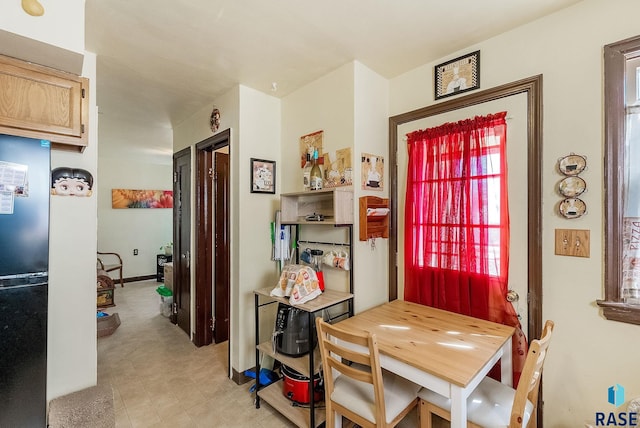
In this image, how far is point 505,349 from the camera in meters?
1.72

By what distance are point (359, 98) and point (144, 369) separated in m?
3.07

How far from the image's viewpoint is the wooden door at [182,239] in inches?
133

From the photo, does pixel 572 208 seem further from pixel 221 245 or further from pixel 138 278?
pixel 138 278

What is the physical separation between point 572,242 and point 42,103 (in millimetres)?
2853

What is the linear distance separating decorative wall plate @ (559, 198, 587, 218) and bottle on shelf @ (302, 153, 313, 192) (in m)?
1.60

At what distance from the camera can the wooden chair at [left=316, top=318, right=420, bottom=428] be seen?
137 cm

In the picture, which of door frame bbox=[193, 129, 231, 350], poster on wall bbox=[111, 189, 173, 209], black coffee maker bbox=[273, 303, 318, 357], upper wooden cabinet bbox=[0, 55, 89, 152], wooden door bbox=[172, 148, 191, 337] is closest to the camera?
upper wooden cabinet bbox=[0, 55, 89, 152]

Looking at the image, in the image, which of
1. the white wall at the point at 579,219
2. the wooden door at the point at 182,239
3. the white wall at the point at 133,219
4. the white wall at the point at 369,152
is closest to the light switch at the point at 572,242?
the white wall at the point at 579,219

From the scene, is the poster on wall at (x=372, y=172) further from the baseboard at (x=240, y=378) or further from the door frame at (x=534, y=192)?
the baseboard at (x=240, y=378)

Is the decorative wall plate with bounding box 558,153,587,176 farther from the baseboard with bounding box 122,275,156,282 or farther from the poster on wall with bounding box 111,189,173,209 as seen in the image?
the baseboard with bounding box 122,275,156,282

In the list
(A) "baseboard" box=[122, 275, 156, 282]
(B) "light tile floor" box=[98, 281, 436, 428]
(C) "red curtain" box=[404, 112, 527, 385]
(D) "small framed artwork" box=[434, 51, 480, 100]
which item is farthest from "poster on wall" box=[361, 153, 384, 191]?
(A) "baseboard" box=[122, 275, 156, 282]

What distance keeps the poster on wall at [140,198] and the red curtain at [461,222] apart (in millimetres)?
6253

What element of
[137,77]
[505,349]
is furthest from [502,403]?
[137,77]

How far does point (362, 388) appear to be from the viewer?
5.17 feet
